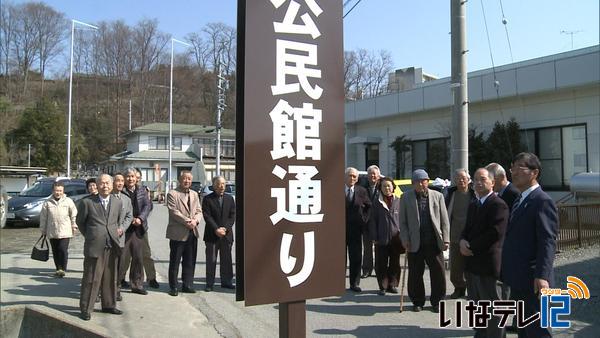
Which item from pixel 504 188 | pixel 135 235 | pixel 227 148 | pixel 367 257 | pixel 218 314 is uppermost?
pixel 227 148

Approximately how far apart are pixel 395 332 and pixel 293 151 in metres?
3.72

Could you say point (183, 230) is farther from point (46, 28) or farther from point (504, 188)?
point (46, 28)

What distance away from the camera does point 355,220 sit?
7930 millimetres

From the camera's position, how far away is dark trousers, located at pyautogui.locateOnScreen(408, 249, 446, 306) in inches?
256

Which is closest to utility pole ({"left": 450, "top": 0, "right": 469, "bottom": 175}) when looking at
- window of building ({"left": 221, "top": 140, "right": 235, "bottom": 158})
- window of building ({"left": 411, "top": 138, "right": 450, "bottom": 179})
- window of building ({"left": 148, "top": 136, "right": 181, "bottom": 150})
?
window of building ({"left": 411, "top": 138, "right": 450, "bottom": 179})

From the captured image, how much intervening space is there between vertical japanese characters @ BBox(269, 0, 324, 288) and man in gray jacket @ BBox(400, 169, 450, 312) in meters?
4.05

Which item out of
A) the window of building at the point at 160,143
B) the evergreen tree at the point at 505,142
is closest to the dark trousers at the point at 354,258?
the evergreen tree at the point at 505,142

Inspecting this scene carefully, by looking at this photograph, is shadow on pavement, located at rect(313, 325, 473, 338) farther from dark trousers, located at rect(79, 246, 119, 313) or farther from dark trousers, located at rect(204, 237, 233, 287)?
dark trousers, located at rect(79, 246, 119, 313)

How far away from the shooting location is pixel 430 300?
265 inches

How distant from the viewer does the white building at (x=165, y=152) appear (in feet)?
155

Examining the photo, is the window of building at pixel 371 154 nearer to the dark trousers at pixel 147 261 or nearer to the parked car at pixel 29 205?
the parked car at pixel 29 205

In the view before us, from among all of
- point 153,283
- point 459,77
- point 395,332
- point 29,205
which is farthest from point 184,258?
point 29,205

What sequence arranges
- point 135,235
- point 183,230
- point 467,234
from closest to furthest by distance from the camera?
1. point 467,234
2. point 183,230
3. point 135,235

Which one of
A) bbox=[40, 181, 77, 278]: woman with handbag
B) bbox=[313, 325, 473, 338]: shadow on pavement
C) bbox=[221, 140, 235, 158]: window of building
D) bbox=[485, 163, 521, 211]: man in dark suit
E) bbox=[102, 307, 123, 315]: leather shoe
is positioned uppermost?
bbox=[221, 140, 235, 158]: window of building
